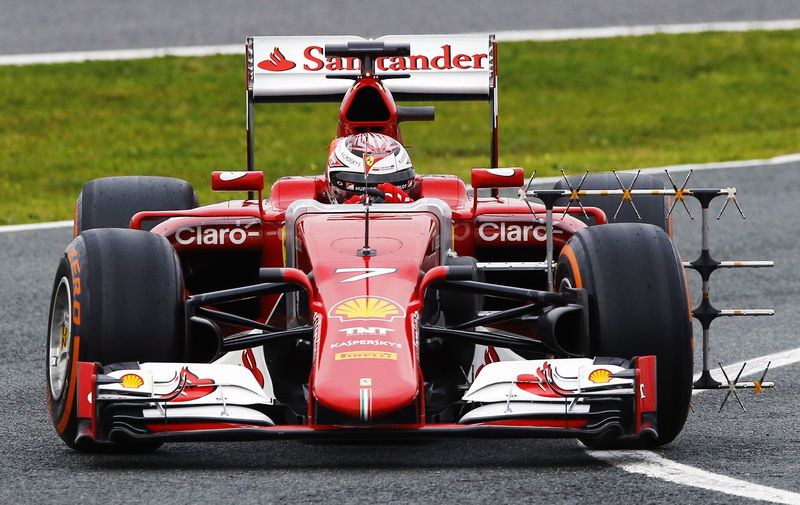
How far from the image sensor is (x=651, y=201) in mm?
9688

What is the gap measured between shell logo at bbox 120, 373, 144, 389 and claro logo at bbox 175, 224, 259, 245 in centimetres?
187

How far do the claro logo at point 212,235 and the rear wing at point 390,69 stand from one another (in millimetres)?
1979

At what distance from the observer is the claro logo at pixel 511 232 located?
8.56 meters

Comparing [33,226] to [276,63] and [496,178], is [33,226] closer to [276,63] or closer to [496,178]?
[276,63]

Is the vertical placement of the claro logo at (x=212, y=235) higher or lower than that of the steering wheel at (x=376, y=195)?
lower

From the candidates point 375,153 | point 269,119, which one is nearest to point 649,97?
point 269,119

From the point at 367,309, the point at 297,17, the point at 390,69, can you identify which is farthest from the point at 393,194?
the point at 297,17

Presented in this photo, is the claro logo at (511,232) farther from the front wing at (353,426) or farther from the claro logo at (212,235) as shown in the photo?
the front wing at (353,426)

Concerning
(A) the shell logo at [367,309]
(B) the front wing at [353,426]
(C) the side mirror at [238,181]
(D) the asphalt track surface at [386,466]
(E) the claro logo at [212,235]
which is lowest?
(D) the asphalt track surface at [386,466]

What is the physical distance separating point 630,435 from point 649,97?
569 inches

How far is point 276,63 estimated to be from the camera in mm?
10508

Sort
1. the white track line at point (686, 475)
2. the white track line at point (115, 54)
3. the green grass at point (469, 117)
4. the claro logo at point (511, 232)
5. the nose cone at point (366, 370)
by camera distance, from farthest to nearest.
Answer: the white track line at point (115, 54)
the green grass at point (469, 117)
the claro logo at point (511, 232)
the nose cone at point (366, 370)
the white track line at point (686, 475)

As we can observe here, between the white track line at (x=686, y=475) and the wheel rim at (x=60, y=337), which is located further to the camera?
the wheel rim at (x=60, y=337)

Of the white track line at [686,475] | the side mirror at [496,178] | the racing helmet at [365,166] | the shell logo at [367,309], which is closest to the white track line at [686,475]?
the white track line at [686,475]
